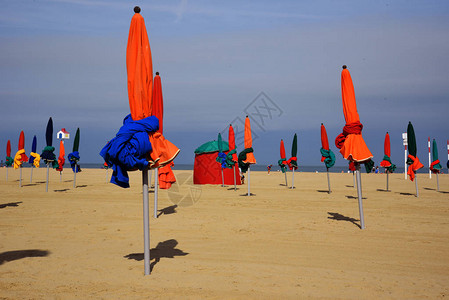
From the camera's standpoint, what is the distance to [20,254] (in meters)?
7.37

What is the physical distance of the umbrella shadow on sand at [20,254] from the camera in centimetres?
708

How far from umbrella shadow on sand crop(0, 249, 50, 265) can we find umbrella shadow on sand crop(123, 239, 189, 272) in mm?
1888

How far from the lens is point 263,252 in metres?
7.63

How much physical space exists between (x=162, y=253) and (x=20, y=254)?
2.99 meters

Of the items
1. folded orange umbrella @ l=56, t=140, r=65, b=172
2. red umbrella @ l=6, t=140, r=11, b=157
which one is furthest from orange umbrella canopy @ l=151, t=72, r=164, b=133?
red umbrella @ l=6, t=140, r=11, b=157

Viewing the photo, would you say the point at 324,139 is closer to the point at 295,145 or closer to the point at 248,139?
the point at 295,145

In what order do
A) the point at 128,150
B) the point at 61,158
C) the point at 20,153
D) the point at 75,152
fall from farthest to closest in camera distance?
1. the point at 61,158
2. the point at 20,153
3. the point at 75,152
4. the point at 128,150

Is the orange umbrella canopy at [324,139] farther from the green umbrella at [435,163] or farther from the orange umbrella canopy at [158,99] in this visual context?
the orange umbrella canopy at [158,99]

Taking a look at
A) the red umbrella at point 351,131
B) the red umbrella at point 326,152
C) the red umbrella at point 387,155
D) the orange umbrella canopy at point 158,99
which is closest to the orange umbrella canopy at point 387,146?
the red umbrella at point 387,155

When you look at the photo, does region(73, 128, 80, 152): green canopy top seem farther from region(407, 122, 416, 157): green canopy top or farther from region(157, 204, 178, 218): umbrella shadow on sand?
region(407, 122, 416, 157): green canopy top

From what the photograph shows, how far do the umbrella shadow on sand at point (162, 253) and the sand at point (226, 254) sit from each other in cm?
2

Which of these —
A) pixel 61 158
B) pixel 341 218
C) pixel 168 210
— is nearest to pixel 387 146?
pixel 341 218

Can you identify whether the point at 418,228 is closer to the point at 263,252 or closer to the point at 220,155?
the point at 263,252

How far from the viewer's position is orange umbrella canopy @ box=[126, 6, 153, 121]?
19.1 ft
